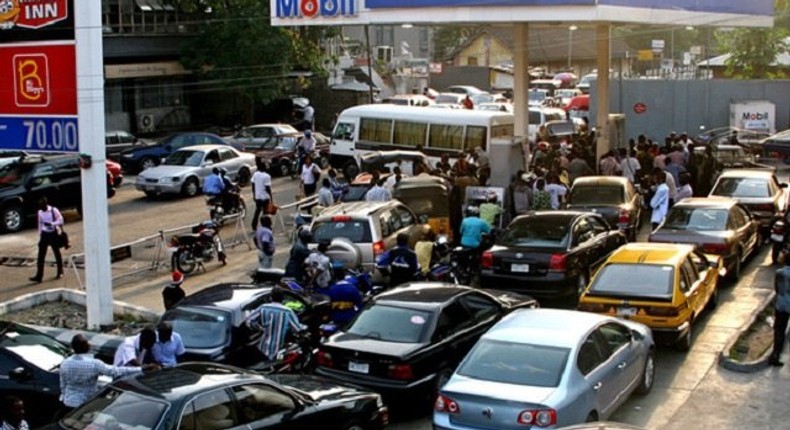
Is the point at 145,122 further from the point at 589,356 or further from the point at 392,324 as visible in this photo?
the point at 589,356

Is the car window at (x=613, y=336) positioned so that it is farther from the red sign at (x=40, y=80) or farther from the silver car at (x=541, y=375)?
the red sign at (x=40, y=80)

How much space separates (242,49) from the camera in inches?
1858

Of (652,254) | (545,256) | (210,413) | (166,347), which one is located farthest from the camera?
(545,256)

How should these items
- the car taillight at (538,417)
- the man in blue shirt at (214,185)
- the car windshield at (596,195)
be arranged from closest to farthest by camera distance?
the car taillight at (538,417)
the car windshield at (596,195)
the man in blue shirt at (214,185)

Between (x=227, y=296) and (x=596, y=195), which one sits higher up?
(x=596, y=195)

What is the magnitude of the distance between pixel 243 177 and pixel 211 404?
24.5 metres

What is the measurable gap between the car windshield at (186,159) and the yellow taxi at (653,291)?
1928cm

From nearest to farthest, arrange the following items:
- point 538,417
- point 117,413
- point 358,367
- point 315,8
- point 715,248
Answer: point 117,413 < point 538,417 < point 358,367 < point 715,248 < point 315,8

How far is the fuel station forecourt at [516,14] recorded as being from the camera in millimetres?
26016

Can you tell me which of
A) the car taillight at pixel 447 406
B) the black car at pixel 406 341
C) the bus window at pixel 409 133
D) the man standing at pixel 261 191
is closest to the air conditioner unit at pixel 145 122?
the bus window at pixel 409 133

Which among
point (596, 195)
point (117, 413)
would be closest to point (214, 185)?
point (596, 195)

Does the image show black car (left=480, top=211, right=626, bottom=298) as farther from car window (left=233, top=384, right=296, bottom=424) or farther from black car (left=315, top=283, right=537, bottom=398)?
car window (left=233, top=384, right=296, bottom=424)

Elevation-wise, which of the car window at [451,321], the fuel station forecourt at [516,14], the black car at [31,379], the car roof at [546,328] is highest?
the fuel station forecourt at [516,14]

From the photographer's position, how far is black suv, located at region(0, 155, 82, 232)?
89.7 ft
